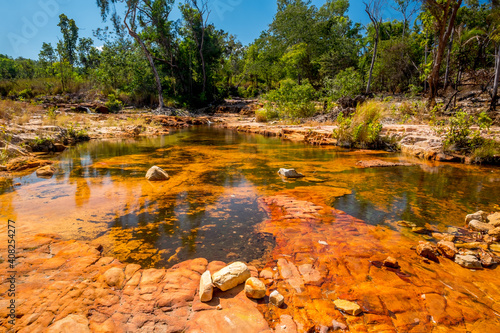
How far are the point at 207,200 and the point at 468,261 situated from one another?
9.86ft

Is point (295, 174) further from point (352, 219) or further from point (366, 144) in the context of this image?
point (366, 144)

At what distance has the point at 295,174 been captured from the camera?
486 cm

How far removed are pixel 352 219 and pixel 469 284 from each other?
1.25 meters

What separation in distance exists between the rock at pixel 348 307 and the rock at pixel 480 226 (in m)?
2.09

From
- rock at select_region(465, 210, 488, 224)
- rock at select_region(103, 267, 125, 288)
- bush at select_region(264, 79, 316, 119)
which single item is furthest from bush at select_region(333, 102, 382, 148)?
rock at select_region(103, 267, 125, 288)

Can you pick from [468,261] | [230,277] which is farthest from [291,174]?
[230,277]

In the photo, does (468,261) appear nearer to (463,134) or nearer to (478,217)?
(478,217)

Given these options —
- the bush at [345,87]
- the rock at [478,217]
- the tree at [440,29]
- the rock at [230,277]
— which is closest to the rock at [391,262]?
the rock at [230,277]

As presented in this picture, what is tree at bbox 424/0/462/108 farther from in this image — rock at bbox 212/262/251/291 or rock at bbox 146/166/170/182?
rock at bbox 212/262/251/291

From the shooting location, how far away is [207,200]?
3.71 m

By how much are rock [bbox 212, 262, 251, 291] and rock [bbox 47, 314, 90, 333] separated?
2.63 feet

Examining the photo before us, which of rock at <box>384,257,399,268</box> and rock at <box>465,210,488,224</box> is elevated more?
rock at <box>465,210,488,224</box>

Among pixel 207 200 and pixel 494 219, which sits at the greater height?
pixel 494 219

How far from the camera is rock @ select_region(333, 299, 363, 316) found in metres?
Result: 1.58
